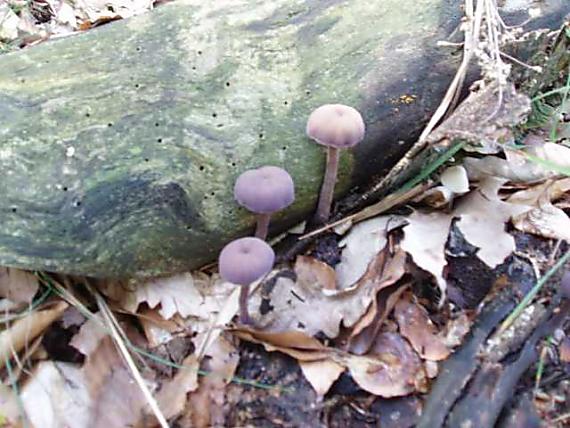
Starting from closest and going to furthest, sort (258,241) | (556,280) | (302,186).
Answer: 1. (258,241)
2. (556,280)
3. (302,186)

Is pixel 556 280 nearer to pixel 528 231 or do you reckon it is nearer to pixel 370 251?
pixel 528 231

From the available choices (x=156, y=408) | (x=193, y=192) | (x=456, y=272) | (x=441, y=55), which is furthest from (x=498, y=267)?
(x=156, y=408)

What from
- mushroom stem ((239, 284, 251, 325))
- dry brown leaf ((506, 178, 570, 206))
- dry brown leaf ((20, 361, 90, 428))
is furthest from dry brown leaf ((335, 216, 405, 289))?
dry brown leaf ((20, 361, 90, 428))

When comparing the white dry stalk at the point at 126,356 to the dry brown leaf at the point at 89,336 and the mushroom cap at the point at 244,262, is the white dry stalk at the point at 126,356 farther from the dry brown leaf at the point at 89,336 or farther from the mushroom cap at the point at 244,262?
the mushroom cap at the point at 244,262

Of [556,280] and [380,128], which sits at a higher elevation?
[380,128]

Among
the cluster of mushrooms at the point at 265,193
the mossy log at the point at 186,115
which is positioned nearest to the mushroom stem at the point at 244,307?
the cluster of mushrooms at the point at 265,193

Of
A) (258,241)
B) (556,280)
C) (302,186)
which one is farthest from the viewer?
(302,186)
